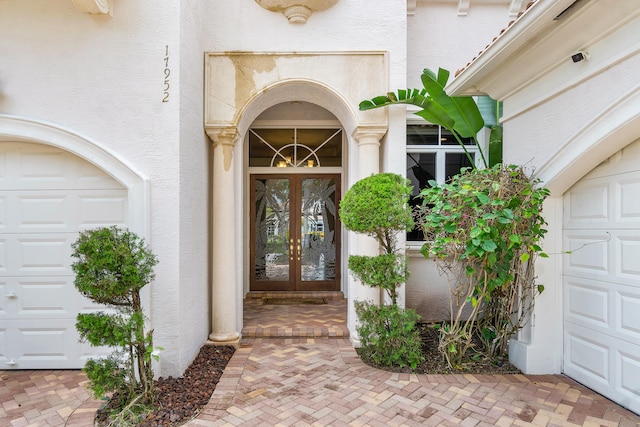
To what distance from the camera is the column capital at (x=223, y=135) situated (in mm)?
5469

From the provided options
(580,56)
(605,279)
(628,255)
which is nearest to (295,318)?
(605,279)

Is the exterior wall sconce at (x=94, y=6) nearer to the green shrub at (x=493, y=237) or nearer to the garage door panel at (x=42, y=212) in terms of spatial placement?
the garage door panel at (x=42, y=212)

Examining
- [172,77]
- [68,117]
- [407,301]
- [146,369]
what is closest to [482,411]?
[407,301]

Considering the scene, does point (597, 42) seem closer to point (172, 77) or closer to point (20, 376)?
point (172, 77)

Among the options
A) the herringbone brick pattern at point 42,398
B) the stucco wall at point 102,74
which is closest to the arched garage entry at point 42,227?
the herringbone brick pattern at point 42,398

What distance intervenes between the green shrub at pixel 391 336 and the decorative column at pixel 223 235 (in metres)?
2.12

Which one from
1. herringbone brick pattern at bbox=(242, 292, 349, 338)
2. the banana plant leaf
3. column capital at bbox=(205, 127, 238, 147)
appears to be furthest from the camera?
herringbone brick pattern at bbox=(242, 292, 349, 338)

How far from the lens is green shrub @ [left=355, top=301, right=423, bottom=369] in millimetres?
Result: 4652

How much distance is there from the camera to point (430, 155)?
22.9 ft

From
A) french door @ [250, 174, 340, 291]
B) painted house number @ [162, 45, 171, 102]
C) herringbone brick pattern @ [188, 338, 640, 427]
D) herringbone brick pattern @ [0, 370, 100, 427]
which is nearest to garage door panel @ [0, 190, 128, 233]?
painted house number @ [162, 45, 171, 102]

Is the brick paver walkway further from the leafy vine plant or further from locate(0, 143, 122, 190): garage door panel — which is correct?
locate(0, 143, 122, 190): garage door panel

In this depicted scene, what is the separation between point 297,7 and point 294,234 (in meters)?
4.92

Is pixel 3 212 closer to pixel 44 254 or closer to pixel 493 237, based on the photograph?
pixel 44 254

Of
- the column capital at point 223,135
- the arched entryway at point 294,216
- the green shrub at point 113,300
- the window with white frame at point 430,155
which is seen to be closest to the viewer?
the green shrub at point 113,300
